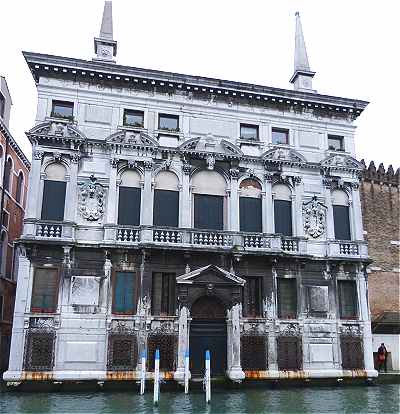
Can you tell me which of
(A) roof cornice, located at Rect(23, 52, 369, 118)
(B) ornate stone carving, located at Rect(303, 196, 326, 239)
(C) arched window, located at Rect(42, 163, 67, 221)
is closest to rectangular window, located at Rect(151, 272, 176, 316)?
(C) arched window, located at Rect(42, 163, 67, 221)

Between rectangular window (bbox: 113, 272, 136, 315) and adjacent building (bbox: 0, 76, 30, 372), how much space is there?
719 cm

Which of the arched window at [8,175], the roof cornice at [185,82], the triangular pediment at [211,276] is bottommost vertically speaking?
the triangular pediment at [211,276]

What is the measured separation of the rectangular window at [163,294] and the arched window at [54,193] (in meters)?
4.70

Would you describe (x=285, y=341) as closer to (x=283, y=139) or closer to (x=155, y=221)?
(x=155, y=221)

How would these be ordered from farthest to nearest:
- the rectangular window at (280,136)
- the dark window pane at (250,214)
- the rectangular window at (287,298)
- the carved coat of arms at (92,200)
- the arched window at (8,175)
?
the arched window at (8,175), the rectangular window at (280,136), the dark window pane at (250,214), the rectangular window at (287,298), the carved coat of arms at (92,200)

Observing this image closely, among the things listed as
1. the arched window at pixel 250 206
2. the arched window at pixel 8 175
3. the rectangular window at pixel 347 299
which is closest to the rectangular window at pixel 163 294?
the arched window at pixel 250 206

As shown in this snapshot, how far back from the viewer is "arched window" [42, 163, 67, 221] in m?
19.5

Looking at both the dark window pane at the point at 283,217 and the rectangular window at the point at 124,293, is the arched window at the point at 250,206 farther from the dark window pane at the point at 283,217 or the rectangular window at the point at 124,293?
the rectangular window at the point at 124,293

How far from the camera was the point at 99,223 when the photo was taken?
1975 centimetres

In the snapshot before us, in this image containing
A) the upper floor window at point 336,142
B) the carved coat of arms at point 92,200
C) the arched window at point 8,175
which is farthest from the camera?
the arched window at point 8,175

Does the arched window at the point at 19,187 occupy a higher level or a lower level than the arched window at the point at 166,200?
higher

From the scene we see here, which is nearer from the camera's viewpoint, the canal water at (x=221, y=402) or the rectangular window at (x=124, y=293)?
the canal water at (x=221, y=402)

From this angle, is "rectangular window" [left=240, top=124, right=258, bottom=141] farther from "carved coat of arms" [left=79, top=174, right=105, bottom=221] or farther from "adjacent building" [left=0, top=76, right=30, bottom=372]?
"adjacent building" [left=0, top=76, right=30, bottom=372]

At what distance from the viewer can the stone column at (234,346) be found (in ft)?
61.9
